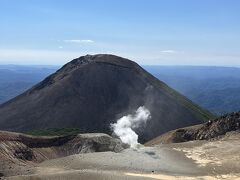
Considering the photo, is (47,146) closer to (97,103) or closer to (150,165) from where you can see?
(150,165)

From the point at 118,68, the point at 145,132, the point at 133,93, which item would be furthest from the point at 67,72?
the point at 145,132

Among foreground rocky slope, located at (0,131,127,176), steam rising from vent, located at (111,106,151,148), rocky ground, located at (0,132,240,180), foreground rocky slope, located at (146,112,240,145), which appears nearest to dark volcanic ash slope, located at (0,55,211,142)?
steam rising from vent, located at (111,106,151,148)

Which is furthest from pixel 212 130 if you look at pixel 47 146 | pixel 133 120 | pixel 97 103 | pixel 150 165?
pixel 97 103

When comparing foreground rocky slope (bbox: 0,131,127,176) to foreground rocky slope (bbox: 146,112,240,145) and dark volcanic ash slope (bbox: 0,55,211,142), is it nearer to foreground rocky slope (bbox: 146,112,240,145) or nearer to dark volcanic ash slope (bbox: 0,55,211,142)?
foreground rocky slope (bbox: 146,112,240,145)

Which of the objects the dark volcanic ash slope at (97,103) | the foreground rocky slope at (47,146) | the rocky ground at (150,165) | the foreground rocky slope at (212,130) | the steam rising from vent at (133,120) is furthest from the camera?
the dark volcanic ash slope at (97,103)

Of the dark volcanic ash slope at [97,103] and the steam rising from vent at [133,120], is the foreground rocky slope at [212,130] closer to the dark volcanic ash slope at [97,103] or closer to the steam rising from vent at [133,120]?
the dark volcanic ash slope at [97,103]

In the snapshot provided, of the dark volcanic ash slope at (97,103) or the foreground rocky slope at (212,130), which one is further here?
the dark volcanic ash slope at (97,103)

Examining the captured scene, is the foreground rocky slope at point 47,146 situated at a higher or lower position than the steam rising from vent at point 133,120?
higher

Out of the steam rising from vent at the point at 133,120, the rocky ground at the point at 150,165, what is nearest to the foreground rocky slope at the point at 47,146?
the rocky ground at the point at 150,165
